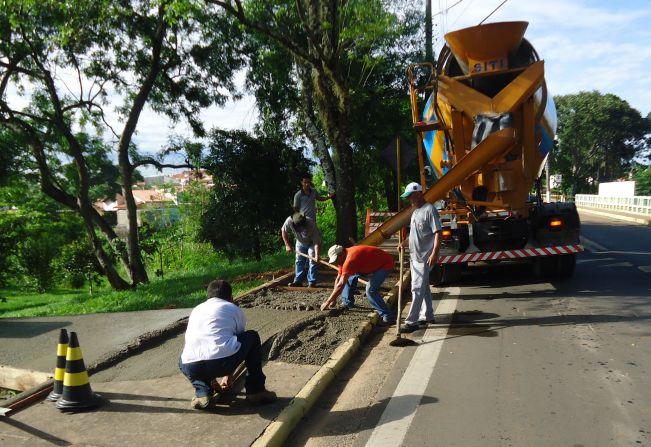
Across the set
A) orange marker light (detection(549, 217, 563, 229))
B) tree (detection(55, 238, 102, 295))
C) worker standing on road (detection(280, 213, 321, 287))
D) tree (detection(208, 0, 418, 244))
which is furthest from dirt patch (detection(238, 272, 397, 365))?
tree (detection(55, 238, 102, 295))

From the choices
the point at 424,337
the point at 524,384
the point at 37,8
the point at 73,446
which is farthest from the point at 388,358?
the point at 37,8

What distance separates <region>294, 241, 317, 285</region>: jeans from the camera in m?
8.65

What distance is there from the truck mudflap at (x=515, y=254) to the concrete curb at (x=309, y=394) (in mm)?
2928

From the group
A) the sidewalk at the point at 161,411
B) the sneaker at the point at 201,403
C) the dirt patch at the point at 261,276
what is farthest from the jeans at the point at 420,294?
the dirt patch at the point at 261,276

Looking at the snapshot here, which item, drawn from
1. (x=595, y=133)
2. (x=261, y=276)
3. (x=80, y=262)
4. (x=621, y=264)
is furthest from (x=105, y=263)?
(x=595, y=133)

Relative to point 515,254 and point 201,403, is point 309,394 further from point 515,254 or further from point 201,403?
point 515,254

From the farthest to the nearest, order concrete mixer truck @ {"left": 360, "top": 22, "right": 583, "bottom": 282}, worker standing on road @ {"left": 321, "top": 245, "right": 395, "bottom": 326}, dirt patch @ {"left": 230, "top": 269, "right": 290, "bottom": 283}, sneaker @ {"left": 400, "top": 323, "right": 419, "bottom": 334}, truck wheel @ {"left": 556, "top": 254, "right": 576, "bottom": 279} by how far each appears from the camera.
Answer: dirt patch @ {"left": 230, "top": 269, "right": 290, "bottom": 283}, truck wheel @ {"left": 556, "top": 254, "right": 576, "bottom": 279}, concrete mixer truck @ {"left": 360, "top": 22, "right": 583, "bottom": 282}, worker standing on road @ {"left": 321, "top": 245, "right": 395, "bottom": 326}, sneaker @ {"left": 400, "top": 323, "right": 419, "bottom": 334}

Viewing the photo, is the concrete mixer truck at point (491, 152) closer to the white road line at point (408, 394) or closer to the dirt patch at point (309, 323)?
the dirt patch at point (309, 323)

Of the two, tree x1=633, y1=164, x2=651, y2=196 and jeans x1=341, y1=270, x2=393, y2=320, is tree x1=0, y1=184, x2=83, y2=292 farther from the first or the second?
tree x1=633, y1=164, x2=651, y2=196

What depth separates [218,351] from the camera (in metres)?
3.87

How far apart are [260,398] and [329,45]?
25.3 feet

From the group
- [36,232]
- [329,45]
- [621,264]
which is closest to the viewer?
[329,45]

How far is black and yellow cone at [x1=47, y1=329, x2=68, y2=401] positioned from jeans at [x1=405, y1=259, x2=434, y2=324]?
12.0ft

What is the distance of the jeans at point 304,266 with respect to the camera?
8.65 m
